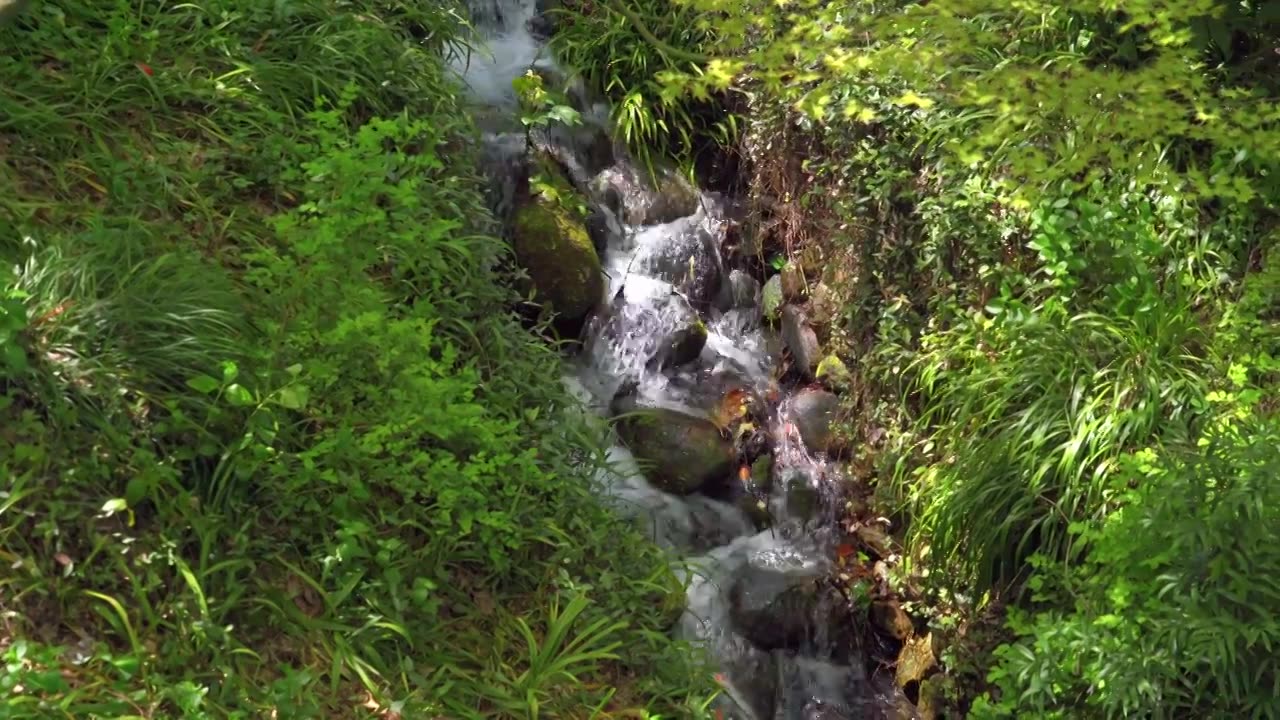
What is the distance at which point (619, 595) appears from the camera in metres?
3.72

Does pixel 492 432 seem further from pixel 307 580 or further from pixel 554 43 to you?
pixel 554 43

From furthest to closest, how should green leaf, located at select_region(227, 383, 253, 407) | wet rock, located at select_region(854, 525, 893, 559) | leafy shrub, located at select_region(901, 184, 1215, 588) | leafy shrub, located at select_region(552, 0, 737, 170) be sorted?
leafy shrub, located at select_region(552, 0, 737, 170) < wet rock, located at select_region(854, 525, 893, 559) < leafy shrub, located at select_region(901, 184, 1215, 588) < green leaf, located at select_region(227, 383, 253, 407)

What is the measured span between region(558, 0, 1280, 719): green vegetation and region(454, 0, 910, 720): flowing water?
19.3 inches

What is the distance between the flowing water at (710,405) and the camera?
4789 millimetres

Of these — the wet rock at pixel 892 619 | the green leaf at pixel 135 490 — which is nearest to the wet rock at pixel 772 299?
the wet rock at pixel 892 619

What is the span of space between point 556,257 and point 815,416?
1.66 metres

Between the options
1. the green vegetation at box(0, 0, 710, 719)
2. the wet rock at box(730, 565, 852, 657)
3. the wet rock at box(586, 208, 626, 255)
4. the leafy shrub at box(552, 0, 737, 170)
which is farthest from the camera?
the leafy shrub at box(552, 0, 737, 170)

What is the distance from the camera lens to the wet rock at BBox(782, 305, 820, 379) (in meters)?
5.89

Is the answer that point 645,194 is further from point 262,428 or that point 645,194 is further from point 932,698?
point 262,428

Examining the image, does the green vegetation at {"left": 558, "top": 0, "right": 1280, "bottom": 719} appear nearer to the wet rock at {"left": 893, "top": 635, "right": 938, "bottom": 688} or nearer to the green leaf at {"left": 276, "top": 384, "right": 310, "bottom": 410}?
the wet rock at {"left": 893, "top": 635, "right": 938, "bottom": 688}

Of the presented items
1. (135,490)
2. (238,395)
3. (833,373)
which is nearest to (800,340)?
(833,373)

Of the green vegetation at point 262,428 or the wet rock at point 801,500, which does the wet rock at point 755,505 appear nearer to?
the wet rock at point 801,500

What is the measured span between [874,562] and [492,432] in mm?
2422

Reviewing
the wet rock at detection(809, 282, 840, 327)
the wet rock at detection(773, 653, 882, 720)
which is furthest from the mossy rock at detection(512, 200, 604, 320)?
the wet rock at detection(773, 653, 882, 720)
